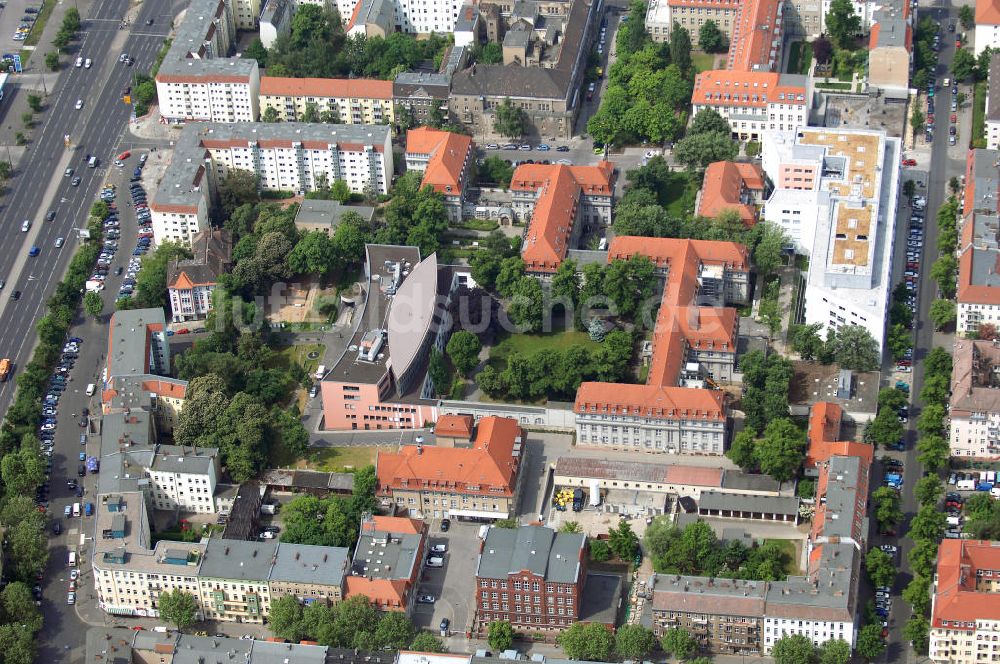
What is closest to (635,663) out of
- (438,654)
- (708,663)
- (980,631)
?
(708,663)

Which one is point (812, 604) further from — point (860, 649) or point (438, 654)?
point (438, 654)

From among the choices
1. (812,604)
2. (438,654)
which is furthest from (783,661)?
(438,654)

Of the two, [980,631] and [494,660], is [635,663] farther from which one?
[980,631]

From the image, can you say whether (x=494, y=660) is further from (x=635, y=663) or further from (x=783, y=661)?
(x=783, y=661)

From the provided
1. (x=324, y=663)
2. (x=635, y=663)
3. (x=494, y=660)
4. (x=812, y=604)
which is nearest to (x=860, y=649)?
(x=812, y=604)
